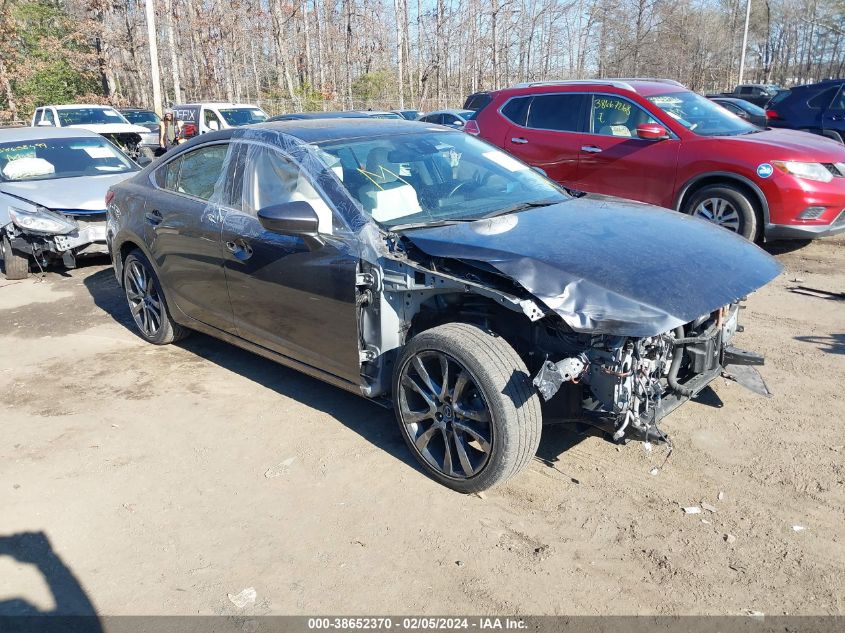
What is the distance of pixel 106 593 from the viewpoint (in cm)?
299

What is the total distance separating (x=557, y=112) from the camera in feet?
28.7

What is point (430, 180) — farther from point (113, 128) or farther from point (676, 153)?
point (113, 128)

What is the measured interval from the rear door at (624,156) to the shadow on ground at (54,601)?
6.80 meters

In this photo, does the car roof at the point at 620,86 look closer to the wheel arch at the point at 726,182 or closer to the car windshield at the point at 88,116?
the wheel arch at the point at 726,182

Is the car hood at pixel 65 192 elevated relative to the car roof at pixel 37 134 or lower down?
lower down

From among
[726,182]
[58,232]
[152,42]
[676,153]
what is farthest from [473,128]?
[152,42]

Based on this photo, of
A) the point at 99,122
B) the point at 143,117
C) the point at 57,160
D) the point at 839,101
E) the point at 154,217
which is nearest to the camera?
the point at 154,217

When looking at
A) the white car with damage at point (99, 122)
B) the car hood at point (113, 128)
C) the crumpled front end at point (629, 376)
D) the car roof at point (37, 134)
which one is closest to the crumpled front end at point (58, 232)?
the car roof at point (37, 134)

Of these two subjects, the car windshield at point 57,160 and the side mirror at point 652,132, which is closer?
the side mirror at point 652,132

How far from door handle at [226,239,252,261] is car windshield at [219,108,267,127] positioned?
46.0ft

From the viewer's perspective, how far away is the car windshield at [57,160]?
8828 millimetres

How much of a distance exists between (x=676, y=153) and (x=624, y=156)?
58 cm

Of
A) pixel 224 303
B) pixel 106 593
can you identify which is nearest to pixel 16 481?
pixel 106 593

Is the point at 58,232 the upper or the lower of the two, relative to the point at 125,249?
lower
